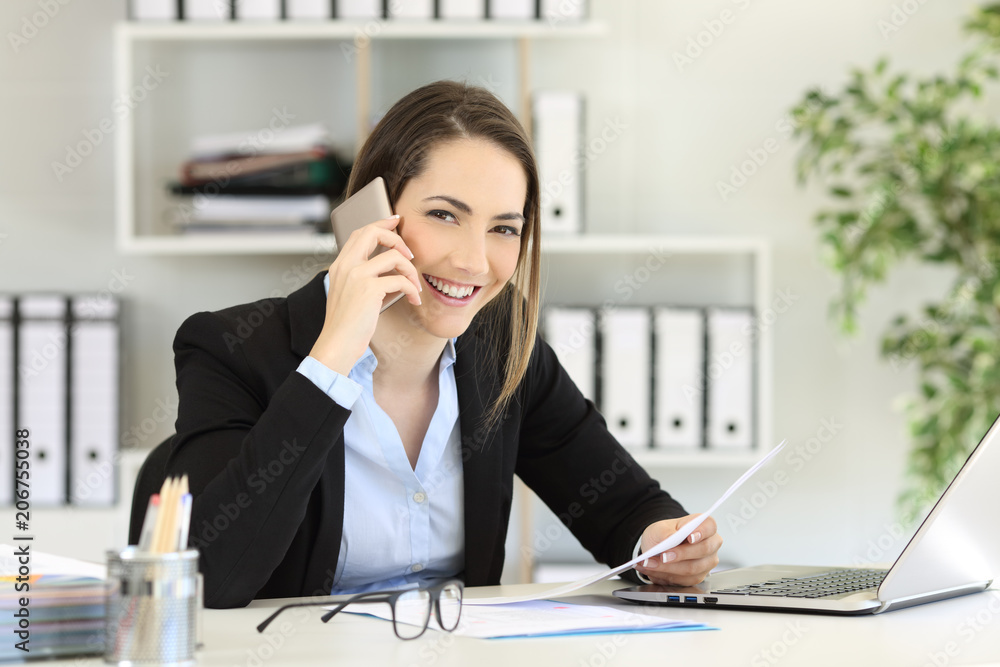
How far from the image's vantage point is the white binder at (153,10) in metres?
2.36

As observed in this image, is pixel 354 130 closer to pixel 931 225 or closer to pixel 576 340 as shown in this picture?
pixel 576 340

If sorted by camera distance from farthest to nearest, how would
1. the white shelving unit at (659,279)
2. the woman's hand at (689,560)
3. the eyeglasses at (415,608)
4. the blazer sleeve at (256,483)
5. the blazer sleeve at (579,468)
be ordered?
the white shelving unit at (659,279) → the blazer sleeve at (579,468) → the woman's hand at (689,560) → the blazer sleeve at (256,483) → the eyeglasses at (415,608)

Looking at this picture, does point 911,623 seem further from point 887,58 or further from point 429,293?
point 887,58

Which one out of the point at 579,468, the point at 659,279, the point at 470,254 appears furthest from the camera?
the point at 659,279

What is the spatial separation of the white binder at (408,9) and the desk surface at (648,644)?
1666mm

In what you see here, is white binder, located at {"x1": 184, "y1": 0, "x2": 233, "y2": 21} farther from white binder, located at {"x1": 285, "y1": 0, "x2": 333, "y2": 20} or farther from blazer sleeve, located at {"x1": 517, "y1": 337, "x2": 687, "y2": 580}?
blazer sleeve, located at {"x1": 517, "y1": 337, "x2": 687, "y2": 580}

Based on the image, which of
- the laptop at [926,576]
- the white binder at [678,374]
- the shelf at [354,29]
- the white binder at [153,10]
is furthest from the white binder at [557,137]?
the laptop at [926,576]

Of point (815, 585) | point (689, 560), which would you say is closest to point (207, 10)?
point (689, 560)

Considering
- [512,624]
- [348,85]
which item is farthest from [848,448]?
[512,624]

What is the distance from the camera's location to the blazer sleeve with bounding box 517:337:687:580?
1449 mm

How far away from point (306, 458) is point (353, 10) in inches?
60.3

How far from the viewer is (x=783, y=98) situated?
2.66 metres

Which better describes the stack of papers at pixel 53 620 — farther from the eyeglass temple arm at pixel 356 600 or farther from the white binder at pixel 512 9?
the white binder at pixel 512 9

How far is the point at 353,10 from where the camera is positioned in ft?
7.71
